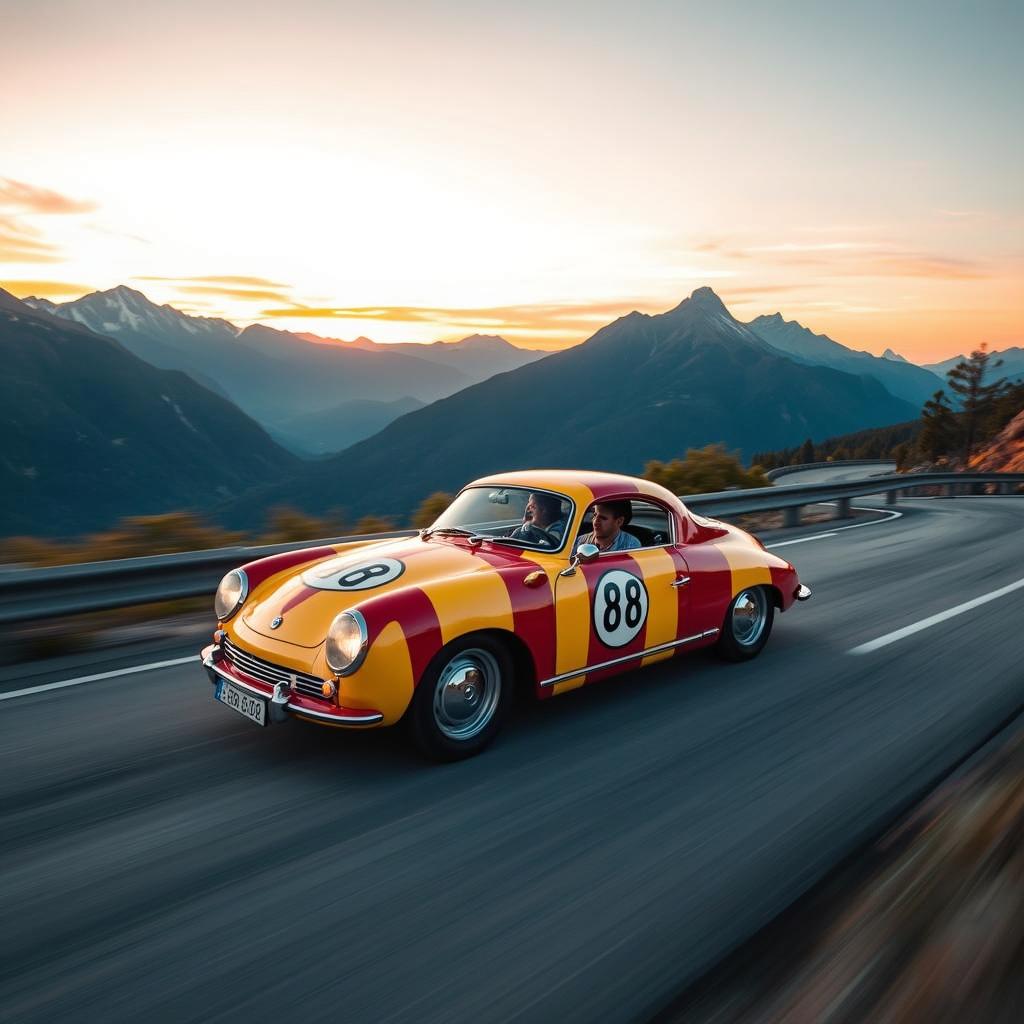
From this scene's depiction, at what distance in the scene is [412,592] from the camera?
4289 millimetres

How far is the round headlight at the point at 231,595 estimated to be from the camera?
4977 millimetres

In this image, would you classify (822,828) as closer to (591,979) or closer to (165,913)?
(591,979)

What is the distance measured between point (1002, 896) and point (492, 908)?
1712 mm

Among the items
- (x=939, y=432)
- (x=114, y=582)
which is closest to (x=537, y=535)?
(x=114, y=582)

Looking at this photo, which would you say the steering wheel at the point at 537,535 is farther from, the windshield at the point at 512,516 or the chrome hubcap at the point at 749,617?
the chrome hubcap at the point at 749,617

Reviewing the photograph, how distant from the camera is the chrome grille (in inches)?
163

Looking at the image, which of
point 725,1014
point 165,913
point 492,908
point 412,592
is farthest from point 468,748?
point 725,1014

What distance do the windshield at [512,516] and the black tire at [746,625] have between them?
61.4 inches

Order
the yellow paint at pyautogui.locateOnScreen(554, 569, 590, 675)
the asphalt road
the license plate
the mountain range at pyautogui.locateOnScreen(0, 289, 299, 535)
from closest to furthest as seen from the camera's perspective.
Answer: the asphalt road
the license plate
the yellow paint at pyautogui.locateOnScreen(554, 569, 590, 675)
the mountain range at pyautogui.locateOnScreen(0, 289, 299, 535)

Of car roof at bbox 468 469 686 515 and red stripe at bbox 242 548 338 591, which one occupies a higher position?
car roof at bbox 468 469 686 515

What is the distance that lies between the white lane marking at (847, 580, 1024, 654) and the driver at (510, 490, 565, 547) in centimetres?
275

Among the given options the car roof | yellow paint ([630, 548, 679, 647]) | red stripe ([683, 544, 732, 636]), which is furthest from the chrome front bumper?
red stripe ([683, 544, 732, 636])

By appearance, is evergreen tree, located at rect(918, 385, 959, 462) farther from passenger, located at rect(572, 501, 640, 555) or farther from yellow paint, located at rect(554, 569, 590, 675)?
yellow paint, located at rect(554, 569, 590, 675)

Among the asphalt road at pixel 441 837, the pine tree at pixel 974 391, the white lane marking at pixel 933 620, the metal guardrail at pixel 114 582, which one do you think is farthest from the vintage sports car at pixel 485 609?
the pine tree at pixel 974 391
